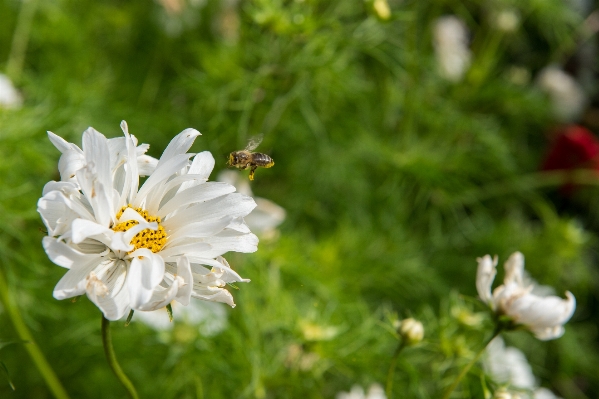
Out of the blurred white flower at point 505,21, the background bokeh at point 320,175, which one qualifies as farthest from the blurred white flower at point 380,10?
the blurred white flower at point 505,21

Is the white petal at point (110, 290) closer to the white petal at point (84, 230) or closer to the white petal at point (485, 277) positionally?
the white petal at point (84, 230)

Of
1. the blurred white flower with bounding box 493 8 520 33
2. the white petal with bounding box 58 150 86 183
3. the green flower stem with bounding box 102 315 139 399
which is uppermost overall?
the white petal with bounding box 58 150 86 183

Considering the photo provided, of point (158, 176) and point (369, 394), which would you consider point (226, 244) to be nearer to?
point (158, 176)

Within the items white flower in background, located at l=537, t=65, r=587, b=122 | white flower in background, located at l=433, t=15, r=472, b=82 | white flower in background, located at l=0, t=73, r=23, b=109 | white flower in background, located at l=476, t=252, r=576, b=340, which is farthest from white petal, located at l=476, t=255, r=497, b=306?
white flower in background, located at l=537, t=65, r=587, b=122

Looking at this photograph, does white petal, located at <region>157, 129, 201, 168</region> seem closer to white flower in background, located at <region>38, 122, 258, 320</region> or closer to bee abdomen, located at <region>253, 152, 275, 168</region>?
white flower in background, located at <region>38, 122, 258, 320</region>

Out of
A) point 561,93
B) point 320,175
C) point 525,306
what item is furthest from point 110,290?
point 561,93

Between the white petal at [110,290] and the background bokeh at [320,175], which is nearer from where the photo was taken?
the white petal at [110,290]

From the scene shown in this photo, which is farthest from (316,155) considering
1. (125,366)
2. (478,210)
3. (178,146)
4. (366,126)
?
(178,146)

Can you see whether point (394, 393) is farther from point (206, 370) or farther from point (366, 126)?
point (366, 126)

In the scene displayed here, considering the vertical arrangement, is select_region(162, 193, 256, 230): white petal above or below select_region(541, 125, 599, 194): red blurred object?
above
